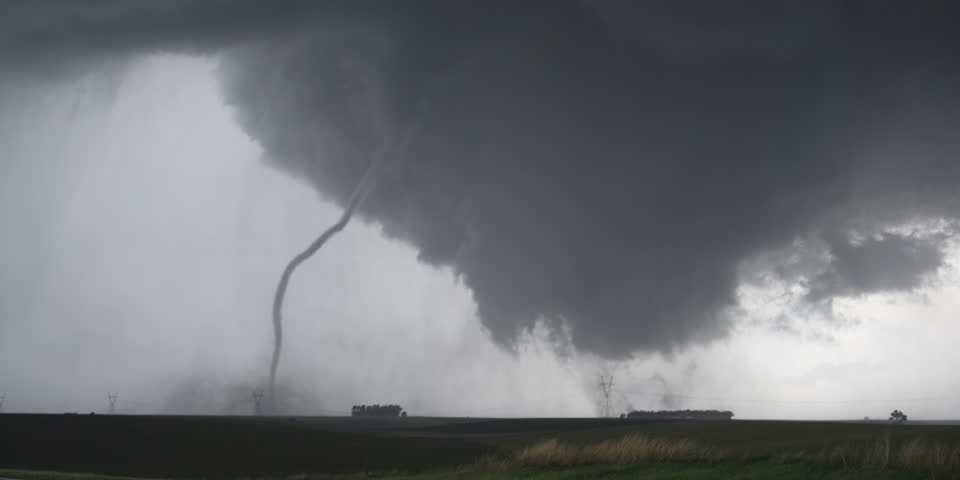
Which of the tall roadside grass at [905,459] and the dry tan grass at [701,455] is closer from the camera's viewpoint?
the tall roadside grass at [905,459]

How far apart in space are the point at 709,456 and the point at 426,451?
40.9 m

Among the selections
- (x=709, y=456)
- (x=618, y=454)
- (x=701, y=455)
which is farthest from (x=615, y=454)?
(x=709, y=456)

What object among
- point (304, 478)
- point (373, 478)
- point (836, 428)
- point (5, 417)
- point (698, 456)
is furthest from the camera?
point (5, 417)

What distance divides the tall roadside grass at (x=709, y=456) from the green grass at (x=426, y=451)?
6 centimetres

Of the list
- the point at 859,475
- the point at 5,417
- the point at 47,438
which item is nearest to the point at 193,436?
the point at 47,438

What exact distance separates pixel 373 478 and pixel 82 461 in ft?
127

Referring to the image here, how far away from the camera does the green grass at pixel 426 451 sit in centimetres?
2797

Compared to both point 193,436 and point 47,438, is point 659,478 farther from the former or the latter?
point 47,438

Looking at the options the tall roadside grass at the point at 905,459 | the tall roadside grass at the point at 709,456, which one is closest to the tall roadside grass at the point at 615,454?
the tall roadside grass at the point at 709,456

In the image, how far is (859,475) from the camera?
25203 mm

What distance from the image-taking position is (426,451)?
6812 centimetres

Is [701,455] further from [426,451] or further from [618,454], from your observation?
[426,451]

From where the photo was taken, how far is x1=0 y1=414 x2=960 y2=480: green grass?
91.8ft

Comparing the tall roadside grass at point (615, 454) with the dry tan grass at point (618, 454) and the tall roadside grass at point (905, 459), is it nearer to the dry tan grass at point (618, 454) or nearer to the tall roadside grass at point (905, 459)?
the dry tan grass at point (618, 454)
